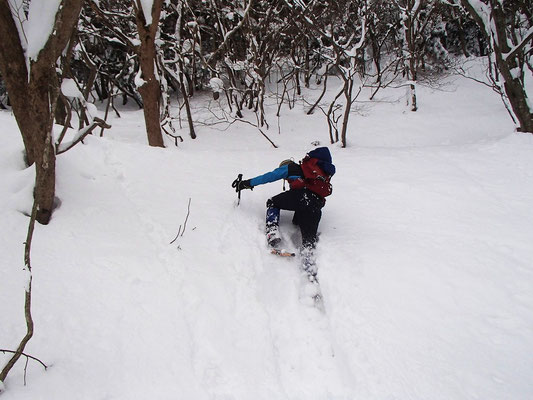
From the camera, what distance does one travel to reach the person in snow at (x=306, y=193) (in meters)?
3.93

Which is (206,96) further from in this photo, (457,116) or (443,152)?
(443,152)

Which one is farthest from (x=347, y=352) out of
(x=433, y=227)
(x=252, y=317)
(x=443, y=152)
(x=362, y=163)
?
(x=443, y=152)

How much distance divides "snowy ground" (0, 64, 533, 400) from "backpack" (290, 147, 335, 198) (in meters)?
0.55

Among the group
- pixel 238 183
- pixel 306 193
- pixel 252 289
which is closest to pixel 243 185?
pixel 238 183

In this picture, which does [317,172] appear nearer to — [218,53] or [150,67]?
[150,67]

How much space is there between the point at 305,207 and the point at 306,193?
169 millimetres

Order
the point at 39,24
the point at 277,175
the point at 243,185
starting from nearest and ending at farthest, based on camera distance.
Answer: the point at 39,24, the point at 277,175, the point at 243,185

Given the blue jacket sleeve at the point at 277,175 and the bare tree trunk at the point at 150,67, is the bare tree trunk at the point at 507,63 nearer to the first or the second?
the blue jacket sleeve at the point at 277,175

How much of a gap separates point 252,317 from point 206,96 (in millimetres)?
14531

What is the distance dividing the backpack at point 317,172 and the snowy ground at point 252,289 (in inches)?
21.8

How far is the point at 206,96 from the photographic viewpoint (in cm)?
1598

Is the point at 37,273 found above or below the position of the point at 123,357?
above

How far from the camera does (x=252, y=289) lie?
3182 millimetres

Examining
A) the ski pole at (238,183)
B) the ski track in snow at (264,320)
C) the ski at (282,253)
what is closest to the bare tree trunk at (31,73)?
the ski track in snow at (264,320)
